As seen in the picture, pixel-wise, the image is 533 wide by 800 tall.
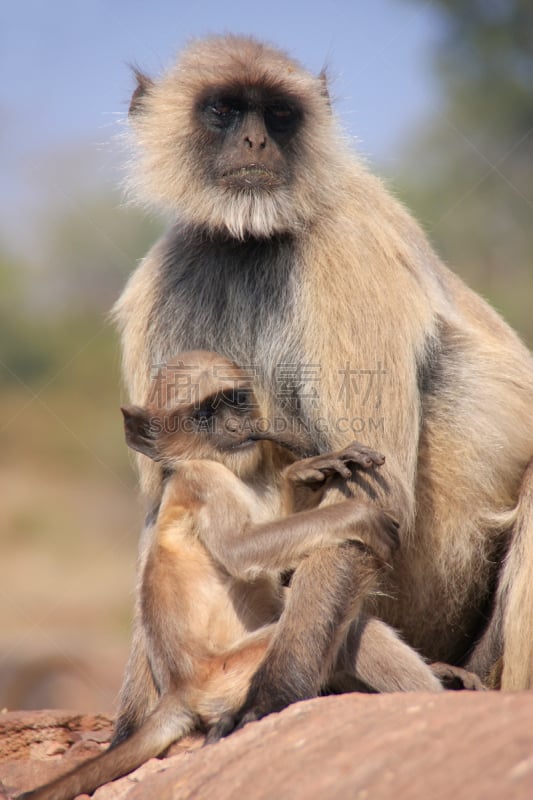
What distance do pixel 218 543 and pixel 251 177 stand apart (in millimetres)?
1356

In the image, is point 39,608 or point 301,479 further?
point 39,608

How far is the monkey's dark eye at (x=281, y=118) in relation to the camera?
4418 millimetres

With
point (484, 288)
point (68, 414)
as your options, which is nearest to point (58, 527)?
point (68, 414)

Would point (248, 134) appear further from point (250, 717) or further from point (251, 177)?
point (250, 717)

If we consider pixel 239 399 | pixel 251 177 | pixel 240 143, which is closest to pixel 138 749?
pixel 239 399

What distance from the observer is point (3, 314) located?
21.4m

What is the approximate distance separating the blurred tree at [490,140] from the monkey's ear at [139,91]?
40.8 feet

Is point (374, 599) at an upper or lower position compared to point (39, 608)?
lower

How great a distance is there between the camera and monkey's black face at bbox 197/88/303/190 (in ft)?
14.0

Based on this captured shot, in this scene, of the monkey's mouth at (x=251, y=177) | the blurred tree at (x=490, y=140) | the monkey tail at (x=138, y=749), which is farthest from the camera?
the blurred tree at (x=490, y=140)

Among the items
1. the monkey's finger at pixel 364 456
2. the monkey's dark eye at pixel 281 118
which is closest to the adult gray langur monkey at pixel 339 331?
the monkey's dark eye at pixel 281 118

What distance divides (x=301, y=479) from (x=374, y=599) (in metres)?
0.58

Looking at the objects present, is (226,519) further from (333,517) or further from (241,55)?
(241,55)

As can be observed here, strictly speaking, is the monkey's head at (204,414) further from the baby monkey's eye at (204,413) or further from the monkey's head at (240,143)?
the monkey's head at (240,143)
